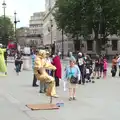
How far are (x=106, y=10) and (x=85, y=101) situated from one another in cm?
5095

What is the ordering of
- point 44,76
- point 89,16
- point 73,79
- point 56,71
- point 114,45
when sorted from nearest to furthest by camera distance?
point 44,76 < point 73,79 < point 56,71 < point 89,16 < point 114,45

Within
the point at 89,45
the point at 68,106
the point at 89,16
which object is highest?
the point at 89,16

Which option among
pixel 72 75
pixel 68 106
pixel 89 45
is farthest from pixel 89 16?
pixel 68 106

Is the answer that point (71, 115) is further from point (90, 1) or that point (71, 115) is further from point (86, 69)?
point (90, 1)

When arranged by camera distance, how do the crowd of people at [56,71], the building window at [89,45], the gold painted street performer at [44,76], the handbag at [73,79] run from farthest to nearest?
the building window at [89,45] → the handbag at [73,79] → the crowd of people at [56,71] → the gold painted street performer at [44,76]

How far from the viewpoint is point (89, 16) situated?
215ft

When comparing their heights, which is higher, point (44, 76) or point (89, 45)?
point (89, 45)

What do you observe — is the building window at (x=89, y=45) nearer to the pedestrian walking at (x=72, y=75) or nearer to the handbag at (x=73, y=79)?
the pedestrian walking at (x=72, y=75)

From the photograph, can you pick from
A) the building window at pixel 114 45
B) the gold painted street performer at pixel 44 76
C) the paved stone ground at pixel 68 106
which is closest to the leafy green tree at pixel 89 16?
the building window at pixel 114 45

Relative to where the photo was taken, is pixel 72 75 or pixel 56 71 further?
pixel 56 71

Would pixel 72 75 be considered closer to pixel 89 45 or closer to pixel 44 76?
pixel 44 76

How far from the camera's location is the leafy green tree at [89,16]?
6525cm

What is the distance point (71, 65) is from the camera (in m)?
16.5

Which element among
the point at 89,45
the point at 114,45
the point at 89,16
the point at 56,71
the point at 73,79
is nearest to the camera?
the point at 73,79
